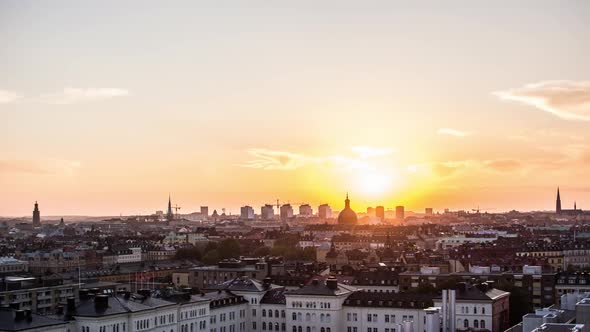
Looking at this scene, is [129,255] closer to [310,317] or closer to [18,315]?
[310,317]

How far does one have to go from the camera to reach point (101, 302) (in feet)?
206

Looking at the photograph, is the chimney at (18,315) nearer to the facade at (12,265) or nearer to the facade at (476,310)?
the facade at (476,310)

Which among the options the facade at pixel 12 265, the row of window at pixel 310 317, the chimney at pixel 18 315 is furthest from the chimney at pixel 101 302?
the facade at pixel 12 265

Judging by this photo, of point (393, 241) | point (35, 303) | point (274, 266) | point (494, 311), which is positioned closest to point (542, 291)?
point (494, 311)

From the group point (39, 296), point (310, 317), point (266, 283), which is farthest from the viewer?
point (266, 283)

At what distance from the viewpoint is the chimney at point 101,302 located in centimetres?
6269

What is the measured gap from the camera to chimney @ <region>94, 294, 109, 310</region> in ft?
206

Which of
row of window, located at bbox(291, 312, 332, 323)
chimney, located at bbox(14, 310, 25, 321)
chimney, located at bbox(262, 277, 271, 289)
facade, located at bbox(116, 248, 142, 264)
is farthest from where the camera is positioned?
facade, located at bbox(116, 248, 142, 264)

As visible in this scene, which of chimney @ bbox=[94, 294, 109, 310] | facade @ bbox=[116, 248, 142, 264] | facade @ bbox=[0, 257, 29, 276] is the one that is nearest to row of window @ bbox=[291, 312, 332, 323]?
chimney @ bbox=[94, 294, 109, 310]

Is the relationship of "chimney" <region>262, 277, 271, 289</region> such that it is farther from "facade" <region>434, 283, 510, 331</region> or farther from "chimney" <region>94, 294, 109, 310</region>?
"chimney" <region>94, 294, 109, 310</region>

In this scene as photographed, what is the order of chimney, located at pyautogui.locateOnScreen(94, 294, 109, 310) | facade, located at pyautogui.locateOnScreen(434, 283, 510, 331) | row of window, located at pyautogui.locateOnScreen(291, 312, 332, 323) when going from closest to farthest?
chimney, located at pyautogui.locateOnScreen(94, 294, 109, 310) → facade, located at pyautogui.locateOnScreen(434, 283, 510, 331) → row of window, located at pyautogui.locateOnScreen(291, 312, 332, 323)

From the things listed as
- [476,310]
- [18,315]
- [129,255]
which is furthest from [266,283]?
[129,255]

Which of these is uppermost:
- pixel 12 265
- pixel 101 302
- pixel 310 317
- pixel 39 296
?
pixel 101 302

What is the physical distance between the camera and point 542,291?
3568 inches
